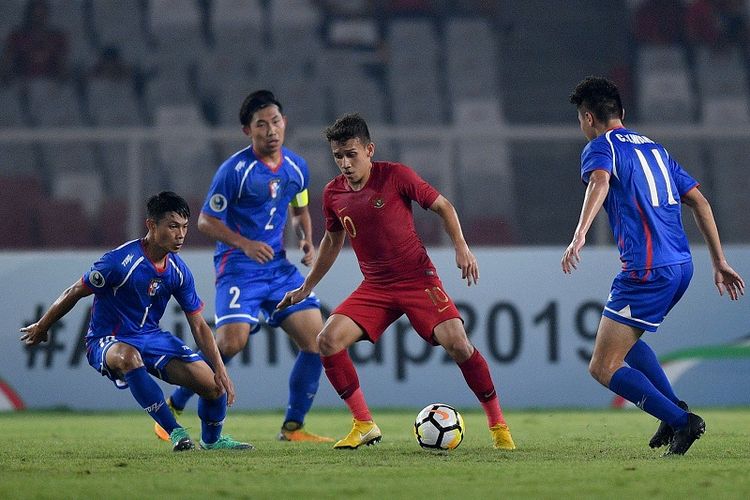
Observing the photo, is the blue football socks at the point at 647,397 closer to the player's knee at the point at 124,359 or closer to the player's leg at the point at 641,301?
the player's leg at the point at 641,301

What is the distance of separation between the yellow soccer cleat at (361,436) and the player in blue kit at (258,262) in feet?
3.11

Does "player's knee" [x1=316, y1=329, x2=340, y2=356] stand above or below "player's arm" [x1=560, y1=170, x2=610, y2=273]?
below

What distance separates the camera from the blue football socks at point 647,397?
6348 millimetres

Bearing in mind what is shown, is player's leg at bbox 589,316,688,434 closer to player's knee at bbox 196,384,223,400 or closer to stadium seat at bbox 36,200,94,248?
player's knee at bbox 196,384,223,400

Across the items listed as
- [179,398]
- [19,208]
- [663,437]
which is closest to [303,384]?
[179,398]

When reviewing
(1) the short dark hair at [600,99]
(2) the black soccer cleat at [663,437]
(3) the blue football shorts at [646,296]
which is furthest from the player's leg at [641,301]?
(1) the short dark hair at [600,99]

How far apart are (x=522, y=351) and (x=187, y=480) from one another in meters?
6.22

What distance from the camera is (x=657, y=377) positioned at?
7066 mm

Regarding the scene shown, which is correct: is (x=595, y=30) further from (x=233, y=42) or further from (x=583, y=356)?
(x=583, y=356)

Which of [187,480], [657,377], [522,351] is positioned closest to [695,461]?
[657,377]

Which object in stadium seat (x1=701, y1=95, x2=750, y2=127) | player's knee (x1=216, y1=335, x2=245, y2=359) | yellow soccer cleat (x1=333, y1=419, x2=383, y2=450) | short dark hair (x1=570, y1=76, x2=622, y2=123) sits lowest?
yellow soccer cleat (x1=333, y1=419, x2=383, y2=450)

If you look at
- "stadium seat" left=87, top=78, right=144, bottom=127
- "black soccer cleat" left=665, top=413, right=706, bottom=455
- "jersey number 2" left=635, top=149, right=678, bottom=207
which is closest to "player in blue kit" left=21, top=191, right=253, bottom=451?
"black soccer cleat" left=665, top=413, right=706, bottom=455

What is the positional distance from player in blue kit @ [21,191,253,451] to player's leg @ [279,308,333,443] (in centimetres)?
82

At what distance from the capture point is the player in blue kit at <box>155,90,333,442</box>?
26.3 ft
